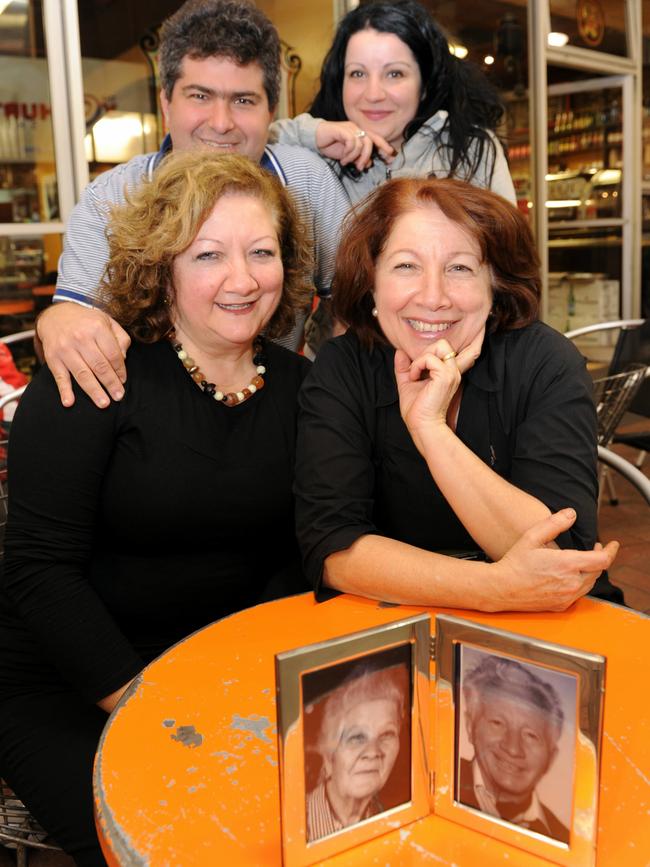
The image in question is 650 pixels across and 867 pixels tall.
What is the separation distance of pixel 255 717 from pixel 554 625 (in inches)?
20.0

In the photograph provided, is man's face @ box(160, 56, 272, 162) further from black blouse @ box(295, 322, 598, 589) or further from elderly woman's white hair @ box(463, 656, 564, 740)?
elderly woman's white hair @ box(463, 656, 564, 740)

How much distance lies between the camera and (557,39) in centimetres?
582

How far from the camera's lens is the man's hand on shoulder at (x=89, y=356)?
1.59 metres

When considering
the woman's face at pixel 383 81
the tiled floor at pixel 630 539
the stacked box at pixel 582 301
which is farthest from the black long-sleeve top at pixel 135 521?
the stacked box at pixel 582 301

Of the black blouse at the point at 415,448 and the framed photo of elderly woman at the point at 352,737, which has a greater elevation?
the black blouse at the point at 415,448

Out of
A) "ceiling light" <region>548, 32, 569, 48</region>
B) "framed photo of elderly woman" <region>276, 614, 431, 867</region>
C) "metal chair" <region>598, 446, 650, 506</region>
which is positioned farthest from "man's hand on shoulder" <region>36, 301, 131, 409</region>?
"ceiling light" <region>548, 32, 569, 48</region>

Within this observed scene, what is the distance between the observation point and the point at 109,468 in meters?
1.63

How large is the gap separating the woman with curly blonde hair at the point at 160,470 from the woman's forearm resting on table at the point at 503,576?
14.6 inches

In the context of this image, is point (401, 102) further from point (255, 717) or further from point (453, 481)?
point (255, 717)

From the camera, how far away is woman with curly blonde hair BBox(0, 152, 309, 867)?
1.56 metres

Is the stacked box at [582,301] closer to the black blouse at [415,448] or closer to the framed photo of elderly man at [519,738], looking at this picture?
the black blouse at [415,448]

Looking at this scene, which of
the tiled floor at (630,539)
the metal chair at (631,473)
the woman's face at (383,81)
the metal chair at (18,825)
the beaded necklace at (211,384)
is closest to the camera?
the metal chair at (18,825)

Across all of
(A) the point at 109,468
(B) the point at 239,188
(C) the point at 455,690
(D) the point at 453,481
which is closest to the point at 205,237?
(B) the point at 239,188

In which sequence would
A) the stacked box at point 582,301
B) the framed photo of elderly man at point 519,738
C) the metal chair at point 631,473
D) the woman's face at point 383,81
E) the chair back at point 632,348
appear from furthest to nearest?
the stacked box at point 582,301
the chair back at point 632,348
the woman's face at point 383,81
the metal chair at point 631,473
the framed photo of elderly man at point 519,738
